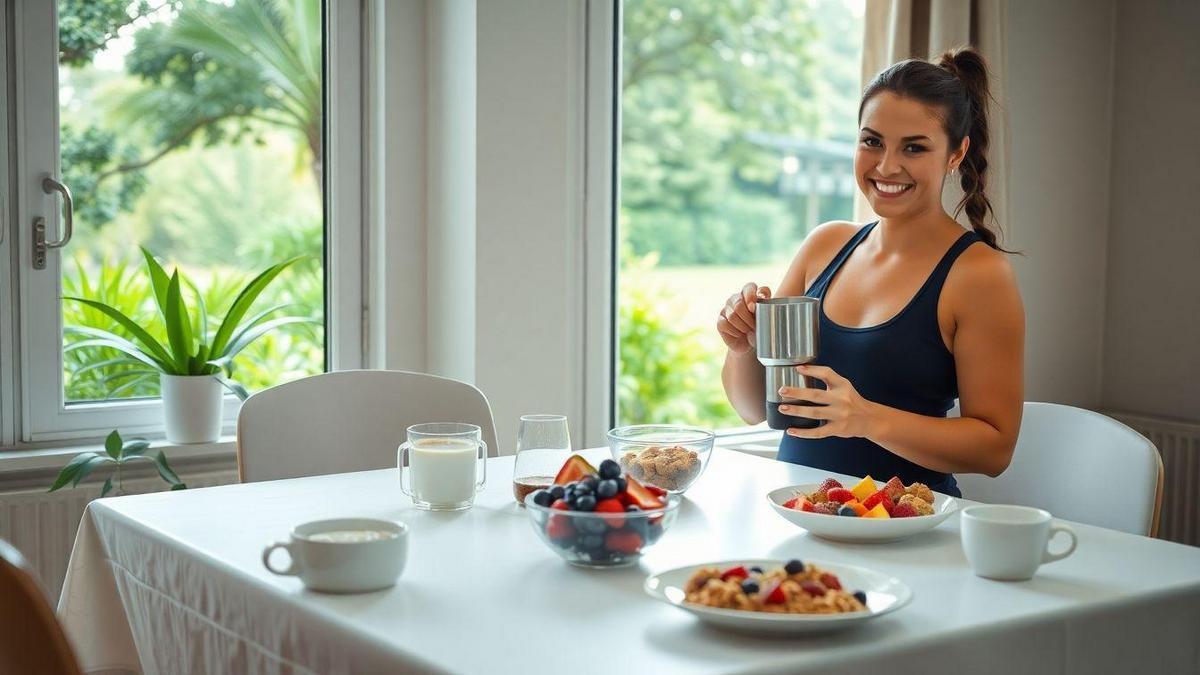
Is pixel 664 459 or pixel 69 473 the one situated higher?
pixel 664 459

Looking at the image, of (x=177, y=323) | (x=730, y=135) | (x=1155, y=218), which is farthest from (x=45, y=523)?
(x=730, y=135)

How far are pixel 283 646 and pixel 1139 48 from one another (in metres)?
2.90

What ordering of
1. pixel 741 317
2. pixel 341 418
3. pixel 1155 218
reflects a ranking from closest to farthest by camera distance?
pixel 741 317
pixel 341 418
pixel 1155 218

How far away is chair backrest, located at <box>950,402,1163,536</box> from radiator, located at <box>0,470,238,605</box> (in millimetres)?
1608

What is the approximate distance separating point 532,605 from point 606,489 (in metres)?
0.15

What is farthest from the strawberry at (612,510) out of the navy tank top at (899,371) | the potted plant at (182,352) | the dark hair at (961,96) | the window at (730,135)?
the window at (730,135)

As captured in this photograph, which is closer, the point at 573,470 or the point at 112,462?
the point at 573,470

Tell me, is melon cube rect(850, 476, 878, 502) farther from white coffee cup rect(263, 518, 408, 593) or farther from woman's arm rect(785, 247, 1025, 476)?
white coffee cup rect(263, 518, 408, 593)

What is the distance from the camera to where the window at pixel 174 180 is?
2303 millimetres

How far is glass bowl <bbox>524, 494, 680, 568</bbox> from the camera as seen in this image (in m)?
Result: 1.09

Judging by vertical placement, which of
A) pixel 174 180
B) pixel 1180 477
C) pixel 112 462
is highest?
pixel 174 180

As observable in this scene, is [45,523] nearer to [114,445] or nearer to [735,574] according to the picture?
[114,445]

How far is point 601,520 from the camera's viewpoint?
1.09 metres

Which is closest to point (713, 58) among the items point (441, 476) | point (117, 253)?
point (117, 253)
